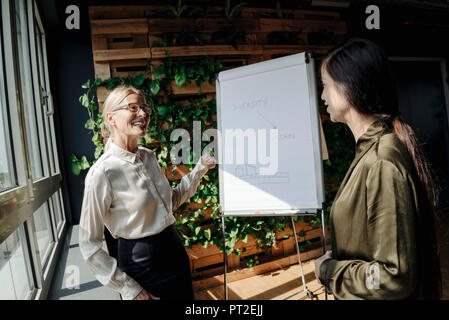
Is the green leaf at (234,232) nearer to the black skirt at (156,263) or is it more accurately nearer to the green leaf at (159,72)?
the black skirt at (156,263)

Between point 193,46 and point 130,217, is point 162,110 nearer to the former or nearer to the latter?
point 193,46

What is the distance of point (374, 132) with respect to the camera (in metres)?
0.85

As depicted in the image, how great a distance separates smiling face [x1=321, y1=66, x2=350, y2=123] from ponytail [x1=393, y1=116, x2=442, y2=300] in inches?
6.5

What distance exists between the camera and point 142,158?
137cm

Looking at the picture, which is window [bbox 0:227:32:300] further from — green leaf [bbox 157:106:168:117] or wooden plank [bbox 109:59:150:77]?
wooden plank [bbox 109:59:150:77]

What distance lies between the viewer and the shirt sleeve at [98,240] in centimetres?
108

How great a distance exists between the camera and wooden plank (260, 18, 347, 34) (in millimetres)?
2910

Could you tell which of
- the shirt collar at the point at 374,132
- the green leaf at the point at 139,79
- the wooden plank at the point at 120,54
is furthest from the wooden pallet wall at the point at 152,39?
the shirt collar at the point at 374,132

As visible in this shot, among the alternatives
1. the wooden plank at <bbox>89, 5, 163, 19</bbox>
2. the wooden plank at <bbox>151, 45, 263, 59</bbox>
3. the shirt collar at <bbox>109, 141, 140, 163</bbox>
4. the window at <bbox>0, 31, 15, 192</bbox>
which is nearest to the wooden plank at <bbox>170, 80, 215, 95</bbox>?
the wooden plank at <bbox>151, 45, 263, 59</bbox>

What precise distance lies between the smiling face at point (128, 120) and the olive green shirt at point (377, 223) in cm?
92

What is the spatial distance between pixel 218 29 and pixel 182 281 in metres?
2.35

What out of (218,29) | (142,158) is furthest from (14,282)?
(218,29)
